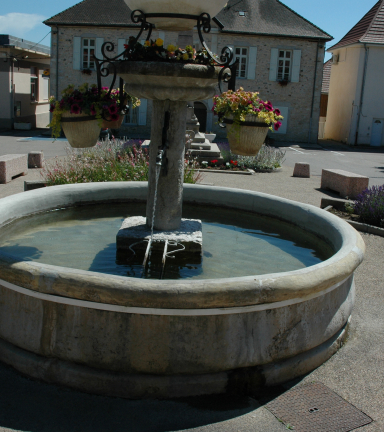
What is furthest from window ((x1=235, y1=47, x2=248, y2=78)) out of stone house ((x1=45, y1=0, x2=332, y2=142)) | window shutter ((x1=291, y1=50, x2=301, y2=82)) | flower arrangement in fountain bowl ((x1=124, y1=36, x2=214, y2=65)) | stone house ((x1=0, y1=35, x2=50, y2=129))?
flower arrangement in fountain bowl ((x1=124, y1=36, x2=214, y2=65))

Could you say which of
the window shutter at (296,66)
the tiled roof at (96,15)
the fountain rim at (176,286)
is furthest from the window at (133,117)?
the fountain rim at (176,286)

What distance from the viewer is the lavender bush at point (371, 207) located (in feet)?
25.6

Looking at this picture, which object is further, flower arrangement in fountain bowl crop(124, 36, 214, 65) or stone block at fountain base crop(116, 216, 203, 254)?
stone block at fountain base crop(116, 216, 203, 254)

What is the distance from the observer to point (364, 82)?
26188 millimetres

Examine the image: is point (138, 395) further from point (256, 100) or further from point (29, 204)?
point (29, 204)

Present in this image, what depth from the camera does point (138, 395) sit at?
3113mm

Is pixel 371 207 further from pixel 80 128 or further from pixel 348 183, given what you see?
pixel 80 128

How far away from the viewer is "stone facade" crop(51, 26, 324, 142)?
24.9m

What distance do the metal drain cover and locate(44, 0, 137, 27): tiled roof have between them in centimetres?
2350

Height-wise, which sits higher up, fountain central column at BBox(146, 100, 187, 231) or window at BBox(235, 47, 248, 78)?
window at BBox(235, 47, 248, 78)

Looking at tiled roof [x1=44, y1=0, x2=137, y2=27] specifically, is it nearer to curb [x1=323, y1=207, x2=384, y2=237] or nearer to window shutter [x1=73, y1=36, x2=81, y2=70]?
window shutter [x1=73, y1=36, x2=81, y2=70]

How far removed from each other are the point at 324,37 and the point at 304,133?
16.0ft

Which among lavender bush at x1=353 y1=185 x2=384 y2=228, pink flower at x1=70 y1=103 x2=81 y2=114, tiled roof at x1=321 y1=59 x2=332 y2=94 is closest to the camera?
pink flower at x1=70 y1=103 x2=81 y2=114

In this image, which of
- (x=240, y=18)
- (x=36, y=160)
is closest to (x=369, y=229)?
(x=36, y=160)
